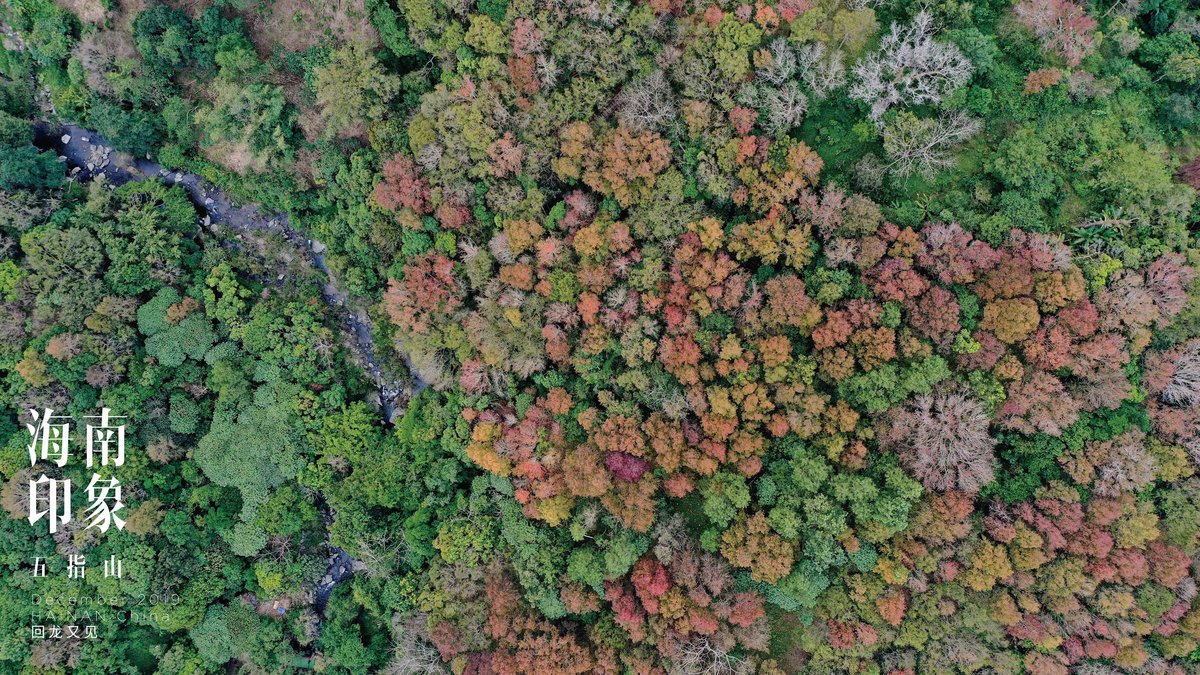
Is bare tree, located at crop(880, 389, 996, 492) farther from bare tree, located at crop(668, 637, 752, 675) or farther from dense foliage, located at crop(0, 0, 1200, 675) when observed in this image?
bare tree, located at crop(668, 637, 752, 675)

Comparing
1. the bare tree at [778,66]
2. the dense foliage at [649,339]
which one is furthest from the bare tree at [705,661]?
the bare tree at [778,66]

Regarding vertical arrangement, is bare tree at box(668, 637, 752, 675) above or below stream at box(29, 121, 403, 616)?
above

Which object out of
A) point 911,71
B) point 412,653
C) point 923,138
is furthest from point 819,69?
point 412,653

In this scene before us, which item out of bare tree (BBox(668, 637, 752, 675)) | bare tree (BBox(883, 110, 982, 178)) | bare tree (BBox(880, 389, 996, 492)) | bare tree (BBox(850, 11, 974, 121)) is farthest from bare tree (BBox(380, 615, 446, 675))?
bare tree (BBox(850, 11, 974, 121))

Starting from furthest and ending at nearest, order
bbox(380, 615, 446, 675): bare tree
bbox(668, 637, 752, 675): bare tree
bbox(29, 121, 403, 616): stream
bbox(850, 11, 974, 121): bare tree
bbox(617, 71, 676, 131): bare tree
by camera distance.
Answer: bbox(29, 121, 403, 616): stream < bbox(380, 615, 446, 675): bare tree < bbox(668, 637, 752, 675): bare tree < bbox(617, 71, 676, 131): bare tree < bbox(850, 11, 974, 121): bare tree

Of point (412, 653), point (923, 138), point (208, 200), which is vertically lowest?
point (412, 653)

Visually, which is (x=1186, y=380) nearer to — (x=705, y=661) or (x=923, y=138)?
(x=923, y=138)
